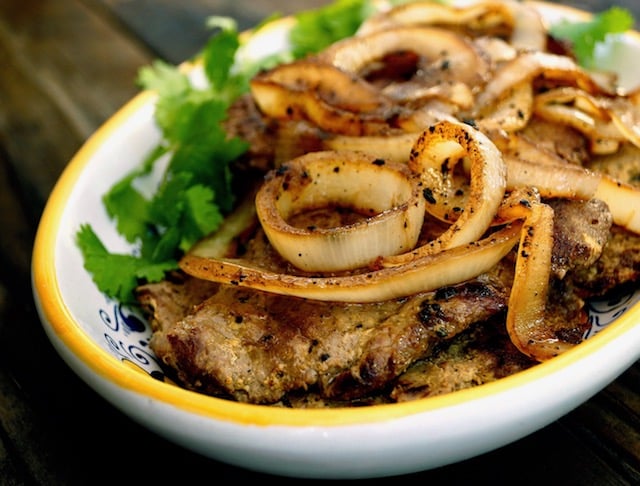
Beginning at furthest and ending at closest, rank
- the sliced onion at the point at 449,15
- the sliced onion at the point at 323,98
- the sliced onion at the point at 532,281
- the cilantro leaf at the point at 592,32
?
1. the cilantro leaf at the point at 592,32
2. the sliced onion at the point at 449,15
3. the sliced onion at the point at 323,98
4. the sliced onion at the point at 532,281

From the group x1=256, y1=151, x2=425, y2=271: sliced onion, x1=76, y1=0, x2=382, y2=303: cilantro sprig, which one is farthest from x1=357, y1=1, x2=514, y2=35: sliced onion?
x1=256, y1=151, x2=425, y2=271: sliced onion

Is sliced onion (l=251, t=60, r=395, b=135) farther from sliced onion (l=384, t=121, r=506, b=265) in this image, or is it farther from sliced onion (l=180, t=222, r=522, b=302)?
sliced onion (l=180, t=222, r=522, b=302)

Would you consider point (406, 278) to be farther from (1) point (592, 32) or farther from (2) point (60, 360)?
(1) point (592, 32)

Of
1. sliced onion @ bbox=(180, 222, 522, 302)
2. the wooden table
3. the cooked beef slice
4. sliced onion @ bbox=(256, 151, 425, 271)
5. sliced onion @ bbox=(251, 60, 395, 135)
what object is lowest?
the wooden table

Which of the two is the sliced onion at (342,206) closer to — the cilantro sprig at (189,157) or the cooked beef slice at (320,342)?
the cooked beef slice at (320,342)

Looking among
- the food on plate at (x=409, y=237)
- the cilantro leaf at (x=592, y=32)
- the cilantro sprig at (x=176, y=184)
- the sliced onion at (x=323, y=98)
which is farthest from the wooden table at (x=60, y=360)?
the cilantro leaf at (x=592, y=32)

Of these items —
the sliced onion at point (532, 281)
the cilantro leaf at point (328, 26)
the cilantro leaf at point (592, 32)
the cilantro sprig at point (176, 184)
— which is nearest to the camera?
the sliced onion at point (532, 281)
